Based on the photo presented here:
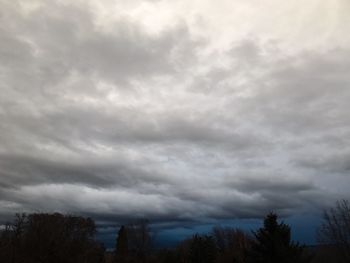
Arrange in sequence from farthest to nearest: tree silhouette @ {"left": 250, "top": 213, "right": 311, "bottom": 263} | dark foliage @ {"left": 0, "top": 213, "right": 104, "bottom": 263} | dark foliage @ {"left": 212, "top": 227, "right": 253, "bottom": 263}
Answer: dark foliage @ {"left": 212, "top": 227, "right": 253, "bottom": 263} → dark foliage @ {"left": 0, "top": 213, "right": 104, "bottom": 263} → tree silhouette @ {"left": 250, "top": 213, "right": 311, "bottom": 263}

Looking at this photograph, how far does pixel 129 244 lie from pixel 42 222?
171 ft

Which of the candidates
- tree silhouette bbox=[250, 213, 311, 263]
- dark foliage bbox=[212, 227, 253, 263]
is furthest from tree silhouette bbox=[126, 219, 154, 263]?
tree silhouette bbox=[250, 213, 311, 263]

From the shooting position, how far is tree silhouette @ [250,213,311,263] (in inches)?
1791

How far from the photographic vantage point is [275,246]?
4641 centimetres

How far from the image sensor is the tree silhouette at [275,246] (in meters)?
45.5

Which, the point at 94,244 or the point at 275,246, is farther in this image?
the point at 94,244

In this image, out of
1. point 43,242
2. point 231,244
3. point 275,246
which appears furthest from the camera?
point 231,244

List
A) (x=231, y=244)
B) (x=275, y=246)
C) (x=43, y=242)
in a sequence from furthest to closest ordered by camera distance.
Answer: (x=231, y=244)
(x=43, y=242)
(x=275, y=246)

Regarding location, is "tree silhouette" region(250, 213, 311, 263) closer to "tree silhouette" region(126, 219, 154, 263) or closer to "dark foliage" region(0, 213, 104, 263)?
"dark foliage" region(0, 213, 104, 263)

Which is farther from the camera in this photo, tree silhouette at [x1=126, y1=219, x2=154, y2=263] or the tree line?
tree silhouette at [x1=126, y1=219, x2=154, y2=263]

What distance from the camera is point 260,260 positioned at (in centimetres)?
4722

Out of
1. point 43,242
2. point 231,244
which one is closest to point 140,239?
point 231,244

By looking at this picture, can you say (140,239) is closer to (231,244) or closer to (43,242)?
(231,244)

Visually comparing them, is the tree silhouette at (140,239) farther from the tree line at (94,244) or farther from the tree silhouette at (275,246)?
the tree silhouette at (275,246)
